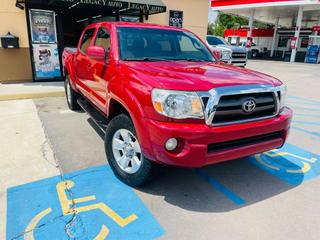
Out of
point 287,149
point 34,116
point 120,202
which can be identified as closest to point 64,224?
point 120,202

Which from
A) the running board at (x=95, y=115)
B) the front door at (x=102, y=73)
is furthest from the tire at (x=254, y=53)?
the front door at (x=102, y=73)

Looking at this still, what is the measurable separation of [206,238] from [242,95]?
4.65 ft

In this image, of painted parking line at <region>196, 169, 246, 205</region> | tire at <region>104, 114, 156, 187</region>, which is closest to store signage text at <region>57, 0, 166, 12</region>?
tire at <region>104, 114, 156, 187</region>

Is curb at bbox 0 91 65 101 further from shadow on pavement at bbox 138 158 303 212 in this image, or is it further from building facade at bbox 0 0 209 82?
shadow on pavement at bbox 138 158 303 212

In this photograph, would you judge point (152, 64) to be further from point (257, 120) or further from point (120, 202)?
point (120, 202)

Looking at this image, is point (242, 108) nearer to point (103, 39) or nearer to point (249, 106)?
point (249, 106)

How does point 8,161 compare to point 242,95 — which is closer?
point 242,95

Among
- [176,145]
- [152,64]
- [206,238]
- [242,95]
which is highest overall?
[152,64]

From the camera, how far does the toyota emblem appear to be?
278cm

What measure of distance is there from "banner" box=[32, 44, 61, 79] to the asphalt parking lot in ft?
20.0

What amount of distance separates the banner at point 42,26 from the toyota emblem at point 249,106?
27.6 ft

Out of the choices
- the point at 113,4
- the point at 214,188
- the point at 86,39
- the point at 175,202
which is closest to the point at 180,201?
the point at 175,202

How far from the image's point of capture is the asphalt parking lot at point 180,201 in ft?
8.22

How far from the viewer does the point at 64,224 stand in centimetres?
253
